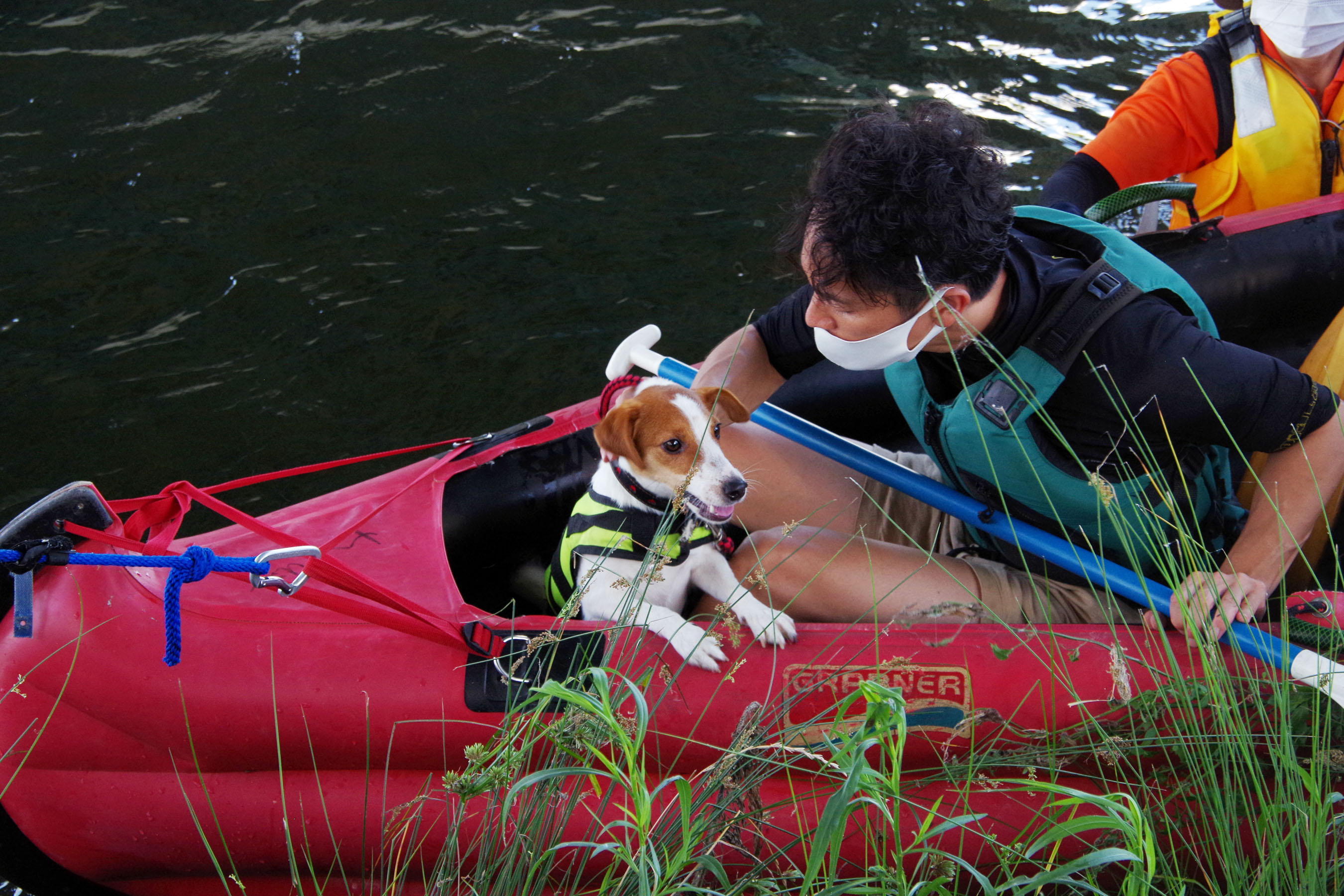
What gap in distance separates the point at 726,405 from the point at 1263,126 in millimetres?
1805

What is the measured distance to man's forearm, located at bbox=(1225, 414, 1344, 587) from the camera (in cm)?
175

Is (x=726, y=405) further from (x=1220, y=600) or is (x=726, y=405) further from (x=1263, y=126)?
(x=1263, y=126)

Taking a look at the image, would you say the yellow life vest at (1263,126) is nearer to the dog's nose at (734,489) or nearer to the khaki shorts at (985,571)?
the khaki shorts at (985,571)

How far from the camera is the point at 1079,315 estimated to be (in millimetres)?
1799

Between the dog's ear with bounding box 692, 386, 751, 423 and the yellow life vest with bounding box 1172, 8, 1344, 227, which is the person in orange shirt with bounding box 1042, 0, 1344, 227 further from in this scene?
the dog's ear with bounding box 692, 386, 751, 423

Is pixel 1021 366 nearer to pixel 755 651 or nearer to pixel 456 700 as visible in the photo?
pixel 755 651

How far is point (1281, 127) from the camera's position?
2752mm

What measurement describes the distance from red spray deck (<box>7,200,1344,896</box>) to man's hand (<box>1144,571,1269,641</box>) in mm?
82

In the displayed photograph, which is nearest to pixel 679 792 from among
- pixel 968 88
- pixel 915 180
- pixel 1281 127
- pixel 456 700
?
pixel 456 700

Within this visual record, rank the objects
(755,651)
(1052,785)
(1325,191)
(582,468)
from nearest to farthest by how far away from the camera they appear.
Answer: (1052,785), (755,651), (582,468), (1325,191)

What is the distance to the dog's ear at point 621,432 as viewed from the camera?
206 cm

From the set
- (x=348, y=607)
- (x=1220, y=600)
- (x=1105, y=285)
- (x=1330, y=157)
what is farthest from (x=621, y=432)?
(x=1330, y=157)

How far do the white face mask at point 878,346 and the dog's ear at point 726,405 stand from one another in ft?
0.96

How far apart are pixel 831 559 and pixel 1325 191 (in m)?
2.06
